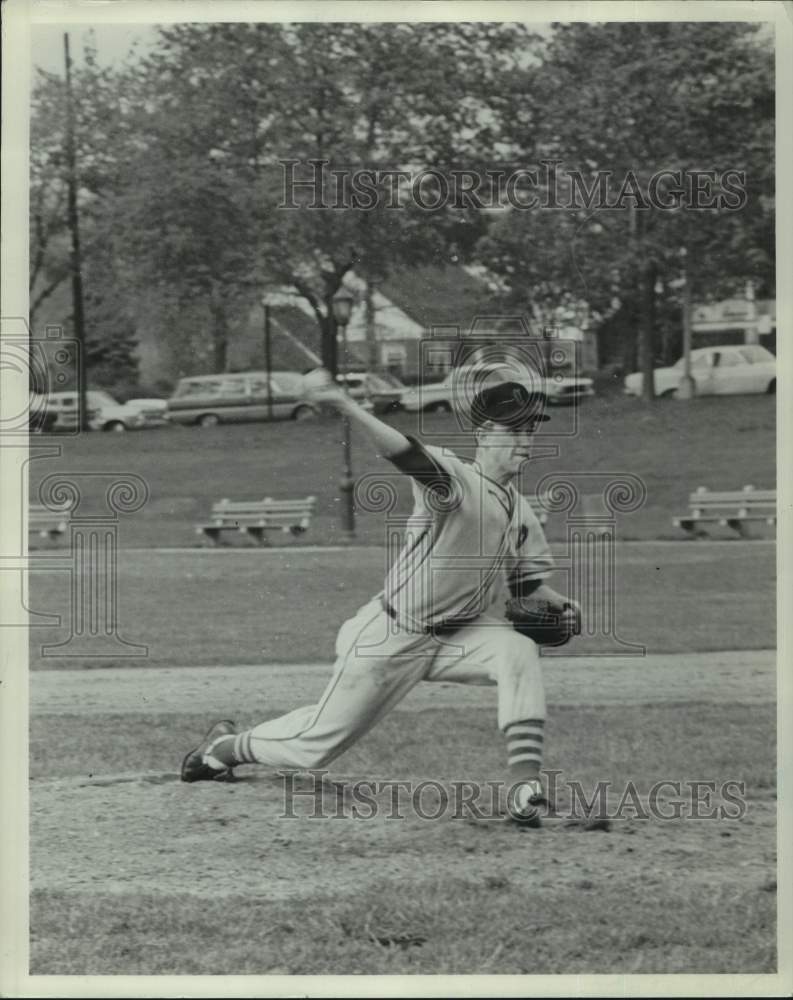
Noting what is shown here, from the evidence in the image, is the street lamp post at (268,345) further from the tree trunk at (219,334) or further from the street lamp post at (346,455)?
the street lamp post at (346,455)

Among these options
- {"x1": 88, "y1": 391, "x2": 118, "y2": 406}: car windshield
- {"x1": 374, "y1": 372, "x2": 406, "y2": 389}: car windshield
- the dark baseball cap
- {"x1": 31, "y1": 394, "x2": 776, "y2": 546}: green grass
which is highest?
{"x1": 374, "y1": 372, "x2": 406, "y2": 389}: car windshield

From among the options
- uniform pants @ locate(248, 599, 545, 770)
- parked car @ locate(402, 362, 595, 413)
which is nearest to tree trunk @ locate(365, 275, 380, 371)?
parked car @ locate(402, 362, 595, 413)

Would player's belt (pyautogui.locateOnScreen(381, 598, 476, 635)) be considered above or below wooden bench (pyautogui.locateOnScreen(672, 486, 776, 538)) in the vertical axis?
below

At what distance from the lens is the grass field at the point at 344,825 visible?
6.62m

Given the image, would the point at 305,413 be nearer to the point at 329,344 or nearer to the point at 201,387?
the point at 329,344

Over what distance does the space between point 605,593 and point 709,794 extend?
3.89 feet

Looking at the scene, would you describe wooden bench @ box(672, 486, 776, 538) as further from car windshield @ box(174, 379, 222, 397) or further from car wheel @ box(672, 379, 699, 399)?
car windshield @ box(174, 379, 222, 397)

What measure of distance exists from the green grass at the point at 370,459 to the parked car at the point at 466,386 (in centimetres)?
8

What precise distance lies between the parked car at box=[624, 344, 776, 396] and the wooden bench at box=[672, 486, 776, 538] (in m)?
1.10

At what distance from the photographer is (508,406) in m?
7.44

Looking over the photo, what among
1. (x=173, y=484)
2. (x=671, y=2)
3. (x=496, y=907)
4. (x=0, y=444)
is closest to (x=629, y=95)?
(x=671, y=2)

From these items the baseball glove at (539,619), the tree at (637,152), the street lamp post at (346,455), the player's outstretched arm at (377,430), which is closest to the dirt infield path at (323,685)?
the street lamp post at (346,455)

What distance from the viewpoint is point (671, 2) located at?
299 inches

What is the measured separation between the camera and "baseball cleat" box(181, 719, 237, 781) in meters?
7.73
